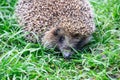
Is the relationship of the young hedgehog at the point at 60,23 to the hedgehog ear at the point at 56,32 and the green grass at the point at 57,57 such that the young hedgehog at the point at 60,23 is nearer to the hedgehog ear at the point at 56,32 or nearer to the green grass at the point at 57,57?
the hedgehog ear at the point at 56,32

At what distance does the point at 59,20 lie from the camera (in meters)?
5.11

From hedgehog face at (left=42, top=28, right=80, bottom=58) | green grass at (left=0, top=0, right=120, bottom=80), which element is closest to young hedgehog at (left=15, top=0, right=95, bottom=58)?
hedgehog face at (left=42, top=28, right=80, bottom=58)

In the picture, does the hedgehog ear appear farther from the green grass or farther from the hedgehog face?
the green grass

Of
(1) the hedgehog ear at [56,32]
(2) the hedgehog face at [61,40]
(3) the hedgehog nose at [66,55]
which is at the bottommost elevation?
(3) the hedgehog nose at [66,55]

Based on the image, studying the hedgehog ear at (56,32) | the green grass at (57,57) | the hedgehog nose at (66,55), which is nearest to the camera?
the green grass at (57,57)

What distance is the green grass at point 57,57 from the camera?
4535mm

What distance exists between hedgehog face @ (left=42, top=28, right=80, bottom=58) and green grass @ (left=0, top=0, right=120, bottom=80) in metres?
0.10

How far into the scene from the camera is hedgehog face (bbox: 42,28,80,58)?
509 centimetres

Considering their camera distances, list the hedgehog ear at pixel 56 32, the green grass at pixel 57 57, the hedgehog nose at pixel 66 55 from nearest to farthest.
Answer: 1. the green grass at pixel 57 57
2. the hedgehog nose at pixel 66 55
3. the hedgehog ear at pixel 56 32

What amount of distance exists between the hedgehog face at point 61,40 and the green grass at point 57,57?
10 cm

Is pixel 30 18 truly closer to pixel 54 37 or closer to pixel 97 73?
pixel 54 37

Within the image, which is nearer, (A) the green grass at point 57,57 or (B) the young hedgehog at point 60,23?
(A) the green grass at point 57,57

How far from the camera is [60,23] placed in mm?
5102

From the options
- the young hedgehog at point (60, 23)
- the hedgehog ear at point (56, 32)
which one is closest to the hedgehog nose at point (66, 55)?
the young hedgehog at point (60, 23)
